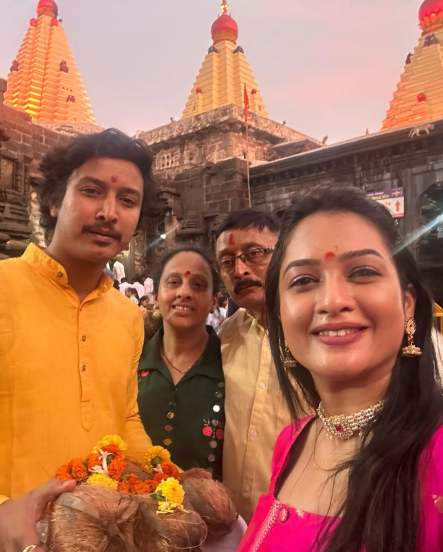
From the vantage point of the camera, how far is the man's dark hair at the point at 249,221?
97.6 inches

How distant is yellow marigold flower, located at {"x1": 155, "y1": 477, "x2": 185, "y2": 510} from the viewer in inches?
44.3

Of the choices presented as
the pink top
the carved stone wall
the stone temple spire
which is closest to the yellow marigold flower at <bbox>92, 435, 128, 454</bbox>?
the pink top

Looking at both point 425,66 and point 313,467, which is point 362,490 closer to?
point 313,467

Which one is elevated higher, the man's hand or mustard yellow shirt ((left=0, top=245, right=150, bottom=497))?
mustard yellow shirt ((left=0, top=245, right=150, bottom=497))

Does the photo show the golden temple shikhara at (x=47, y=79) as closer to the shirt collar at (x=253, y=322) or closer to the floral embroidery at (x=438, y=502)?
the shirt collar at (x=253, y=322)

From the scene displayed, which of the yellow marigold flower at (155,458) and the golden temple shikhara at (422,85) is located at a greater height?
the golden temple shikhara at (422,85)

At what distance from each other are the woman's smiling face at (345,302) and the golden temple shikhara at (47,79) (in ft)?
68.8

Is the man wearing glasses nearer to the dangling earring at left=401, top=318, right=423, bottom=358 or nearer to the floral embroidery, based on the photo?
the dangling earring at left=401, top=318, right=423, bottom=358

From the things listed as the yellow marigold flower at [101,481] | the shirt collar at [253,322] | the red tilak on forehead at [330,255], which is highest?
the red tilak on forehead at [330,255]

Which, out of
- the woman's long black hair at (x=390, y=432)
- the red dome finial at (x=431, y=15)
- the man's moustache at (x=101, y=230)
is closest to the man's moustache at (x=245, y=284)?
the man's moustache at (x=101, y=230)

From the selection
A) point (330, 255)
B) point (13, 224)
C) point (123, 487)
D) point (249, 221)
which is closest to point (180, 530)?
point (123, 487)

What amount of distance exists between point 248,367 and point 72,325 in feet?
3.10

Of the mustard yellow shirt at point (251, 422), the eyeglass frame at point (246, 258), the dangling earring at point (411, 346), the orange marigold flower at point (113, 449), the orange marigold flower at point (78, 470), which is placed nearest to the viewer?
the dangling earring at point (411, 346)

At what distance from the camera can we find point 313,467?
114 centimetres
